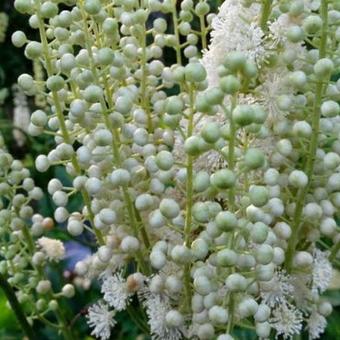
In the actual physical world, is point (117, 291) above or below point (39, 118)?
below

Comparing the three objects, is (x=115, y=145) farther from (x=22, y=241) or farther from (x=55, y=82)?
(x=22, y=241)

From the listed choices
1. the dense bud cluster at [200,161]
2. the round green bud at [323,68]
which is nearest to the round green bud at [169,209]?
the dense bud cluster at [200,161]

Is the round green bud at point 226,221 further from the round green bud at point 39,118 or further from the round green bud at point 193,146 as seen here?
the round green bud at point 39,118

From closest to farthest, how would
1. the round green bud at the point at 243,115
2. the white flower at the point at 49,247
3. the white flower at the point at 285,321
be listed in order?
the round green bud at the point at 243,115 → the white flower at the point at 285,321 → the white flower at the point at 49,247

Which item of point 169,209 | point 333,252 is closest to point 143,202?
point 169,209

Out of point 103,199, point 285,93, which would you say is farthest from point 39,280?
point 285,93

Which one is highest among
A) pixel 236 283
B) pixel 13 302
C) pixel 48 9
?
pixel 48 9
